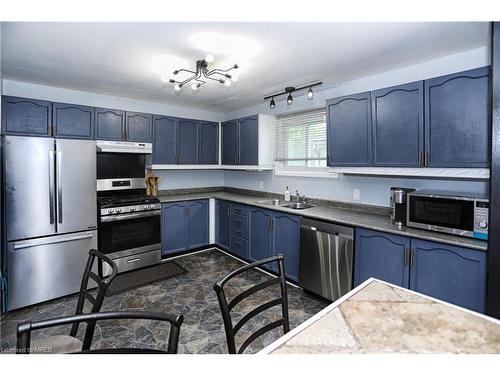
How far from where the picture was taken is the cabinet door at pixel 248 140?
394 cm

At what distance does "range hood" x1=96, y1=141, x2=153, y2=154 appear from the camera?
3232 millimetres

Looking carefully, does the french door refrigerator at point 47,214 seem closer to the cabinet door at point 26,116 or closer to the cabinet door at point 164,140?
the cabinet door at point 26,116

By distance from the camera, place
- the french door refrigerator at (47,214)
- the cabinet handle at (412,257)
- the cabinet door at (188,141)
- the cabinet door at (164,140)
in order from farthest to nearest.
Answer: the cabinet door at (188,141)
the cabinet door at (164,140)
the french door refrigerator at (47,214)
the cabinet handle at (412,257)

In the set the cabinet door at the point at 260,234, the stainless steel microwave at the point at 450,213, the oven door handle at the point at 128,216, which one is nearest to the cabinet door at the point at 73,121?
the oven door handle at the point at 128,216

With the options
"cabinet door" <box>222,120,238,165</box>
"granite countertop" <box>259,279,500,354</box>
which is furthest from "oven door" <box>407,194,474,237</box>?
"cabinet door" <box>222,120,238,165</box>

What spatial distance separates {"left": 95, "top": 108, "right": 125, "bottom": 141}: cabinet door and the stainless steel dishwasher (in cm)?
273

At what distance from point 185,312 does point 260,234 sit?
4.41 feet

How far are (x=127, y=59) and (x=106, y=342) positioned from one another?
96.2 inches

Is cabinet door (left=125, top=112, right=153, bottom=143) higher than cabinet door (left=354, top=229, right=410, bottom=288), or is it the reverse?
cabinet door (left=125, top=112, right=153, bottom=143)

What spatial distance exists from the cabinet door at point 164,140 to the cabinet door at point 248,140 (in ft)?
3.35

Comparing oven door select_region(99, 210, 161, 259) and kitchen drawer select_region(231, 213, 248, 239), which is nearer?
oven door select_region(99, 210, 161, 259)

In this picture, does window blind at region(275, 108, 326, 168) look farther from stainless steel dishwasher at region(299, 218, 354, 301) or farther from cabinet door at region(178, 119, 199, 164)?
cabinet door at region(178, 119, 199, 164)

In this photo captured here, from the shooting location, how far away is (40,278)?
267cm
